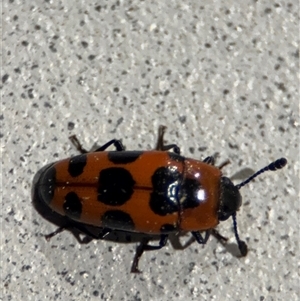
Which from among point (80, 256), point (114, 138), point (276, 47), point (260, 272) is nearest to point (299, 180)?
point (260, 272)

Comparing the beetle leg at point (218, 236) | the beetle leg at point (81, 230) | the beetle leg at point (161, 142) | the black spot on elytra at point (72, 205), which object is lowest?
the beetle leg at point (218, 236)

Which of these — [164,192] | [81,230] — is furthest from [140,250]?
[164,192]

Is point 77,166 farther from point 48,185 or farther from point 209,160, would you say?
point 209,160

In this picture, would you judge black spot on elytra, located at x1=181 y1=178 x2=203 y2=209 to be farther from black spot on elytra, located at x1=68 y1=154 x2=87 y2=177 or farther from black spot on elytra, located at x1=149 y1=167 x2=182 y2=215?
black spot on elytra, located at x1=68 y1=154 x2=87 y2=177

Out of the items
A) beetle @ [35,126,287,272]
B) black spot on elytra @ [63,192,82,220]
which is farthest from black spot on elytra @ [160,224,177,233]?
black spot on elytra @ [63,192,82,220]

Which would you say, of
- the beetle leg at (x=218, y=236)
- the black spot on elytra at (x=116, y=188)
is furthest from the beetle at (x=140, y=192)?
the beetle leg at (x=218, y=236)

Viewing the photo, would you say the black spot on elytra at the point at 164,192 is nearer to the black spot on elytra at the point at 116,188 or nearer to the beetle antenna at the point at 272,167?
the black spot on elytra at the point at 116,188
